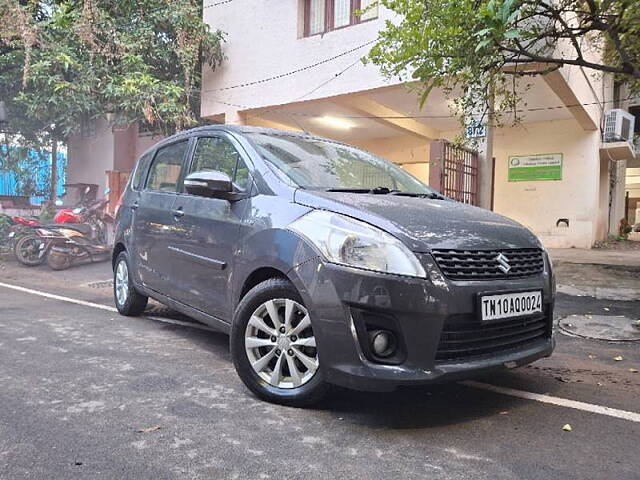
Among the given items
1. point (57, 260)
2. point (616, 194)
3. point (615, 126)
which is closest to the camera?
point (57, 260)

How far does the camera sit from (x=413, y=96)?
10008 mm

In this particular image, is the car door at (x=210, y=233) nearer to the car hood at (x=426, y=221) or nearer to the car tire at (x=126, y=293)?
the car hood at (x=426, y=221)

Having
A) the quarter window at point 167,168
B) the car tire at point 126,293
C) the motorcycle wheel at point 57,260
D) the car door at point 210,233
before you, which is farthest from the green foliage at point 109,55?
the car door at point 210,233

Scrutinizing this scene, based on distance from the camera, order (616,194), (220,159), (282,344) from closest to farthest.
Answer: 1. (282,344)
2. (220,159)
3. (616,194)

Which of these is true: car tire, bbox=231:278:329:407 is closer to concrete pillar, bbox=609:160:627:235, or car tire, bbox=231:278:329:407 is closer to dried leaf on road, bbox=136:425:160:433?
dried leaf on road, bbox=136:425:160:433

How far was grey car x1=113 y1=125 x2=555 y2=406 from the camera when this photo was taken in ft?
8.17

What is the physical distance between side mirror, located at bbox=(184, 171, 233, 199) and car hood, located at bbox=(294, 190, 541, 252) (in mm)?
542

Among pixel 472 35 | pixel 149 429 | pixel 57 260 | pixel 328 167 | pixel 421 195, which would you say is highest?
pixel 472 35

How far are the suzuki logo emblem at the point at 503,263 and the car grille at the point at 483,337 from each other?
0.27 meters

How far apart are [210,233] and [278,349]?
3.40 feet

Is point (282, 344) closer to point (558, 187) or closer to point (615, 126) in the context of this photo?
point (558, 187)

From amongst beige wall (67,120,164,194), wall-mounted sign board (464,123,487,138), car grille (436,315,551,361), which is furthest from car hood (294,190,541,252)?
beige wall (67,120,164,194)

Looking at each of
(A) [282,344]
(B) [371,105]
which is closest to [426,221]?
(A) [282,344]

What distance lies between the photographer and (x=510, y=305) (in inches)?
106
